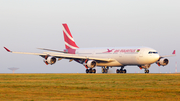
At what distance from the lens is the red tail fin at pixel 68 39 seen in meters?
72.6

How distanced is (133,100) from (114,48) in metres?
46.6

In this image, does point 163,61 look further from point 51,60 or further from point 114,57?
point 51,60

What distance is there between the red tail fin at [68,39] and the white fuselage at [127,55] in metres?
8.08

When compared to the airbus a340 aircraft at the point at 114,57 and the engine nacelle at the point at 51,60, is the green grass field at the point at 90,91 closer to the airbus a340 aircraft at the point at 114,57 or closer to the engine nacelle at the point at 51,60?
the airbus a340 aircraft at the point at 114,57

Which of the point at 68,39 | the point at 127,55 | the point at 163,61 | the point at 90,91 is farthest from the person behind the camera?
the point at 68,39

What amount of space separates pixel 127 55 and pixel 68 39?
66.0 feet

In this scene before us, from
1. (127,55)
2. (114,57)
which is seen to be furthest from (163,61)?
(114,57)

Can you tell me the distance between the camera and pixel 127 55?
57469mm

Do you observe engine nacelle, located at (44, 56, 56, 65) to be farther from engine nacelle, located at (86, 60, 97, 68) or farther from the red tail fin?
the red tail fin

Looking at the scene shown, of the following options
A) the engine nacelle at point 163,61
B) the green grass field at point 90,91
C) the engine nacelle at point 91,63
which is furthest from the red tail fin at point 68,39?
the green grass field at point 90,91

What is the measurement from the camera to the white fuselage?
183 ft

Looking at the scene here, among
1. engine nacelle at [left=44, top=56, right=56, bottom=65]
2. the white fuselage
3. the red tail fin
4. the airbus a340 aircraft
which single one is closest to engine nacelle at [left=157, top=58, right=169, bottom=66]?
the airbus a340 aircraft

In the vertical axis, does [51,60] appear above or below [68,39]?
below

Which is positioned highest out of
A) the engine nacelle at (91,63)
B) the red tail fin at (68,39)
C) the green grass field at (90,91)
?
the red tail fin at (68,39)
